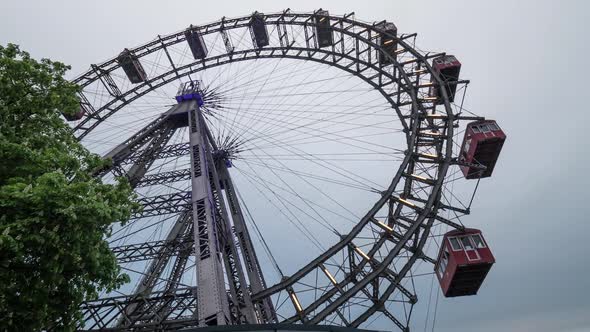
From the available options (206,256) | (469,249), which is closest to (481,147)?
(469,249)

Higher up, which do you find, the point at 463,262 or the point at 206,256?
the point at 206,256

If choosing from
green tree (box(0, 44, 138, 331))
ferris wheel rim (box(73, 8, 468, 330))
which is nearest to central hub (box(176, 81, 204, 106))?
ferris wheel rim (box(73, 8, 468, 330))

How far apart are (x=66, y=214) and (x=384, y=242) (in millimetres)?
12841

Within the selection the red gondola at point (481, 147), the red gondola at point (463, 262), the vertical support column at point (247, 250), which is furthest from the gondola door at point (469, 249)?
the vertical support column at point (247, 250)

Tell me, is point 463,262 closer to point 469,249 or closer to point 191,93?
point 469,249

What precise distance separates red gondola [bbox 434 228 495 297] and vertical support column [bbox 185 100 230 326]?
991 cm

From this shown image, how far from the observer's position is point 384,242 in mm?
15836

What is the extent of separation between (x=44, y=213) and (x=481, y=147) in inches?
724

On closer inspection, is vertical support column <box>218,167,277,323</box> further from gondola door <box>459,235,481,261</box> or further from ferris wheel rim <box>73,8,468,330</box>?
gondola door <box>459,235,481,261</box>

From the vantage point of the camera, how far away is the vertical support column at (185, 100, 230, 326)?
9.64 metres

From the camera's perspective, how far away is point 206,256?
11.2m

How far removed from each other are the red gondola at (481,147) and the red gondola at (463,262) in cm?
412

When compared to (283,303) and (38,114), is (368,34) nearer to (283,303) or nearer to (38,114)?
(283,303)

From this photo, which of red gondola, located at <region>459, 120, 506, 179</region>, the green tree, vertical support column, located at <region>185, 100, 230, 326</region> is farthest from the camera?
red gondola, located at <region>459, 120, 506, 179</region>
